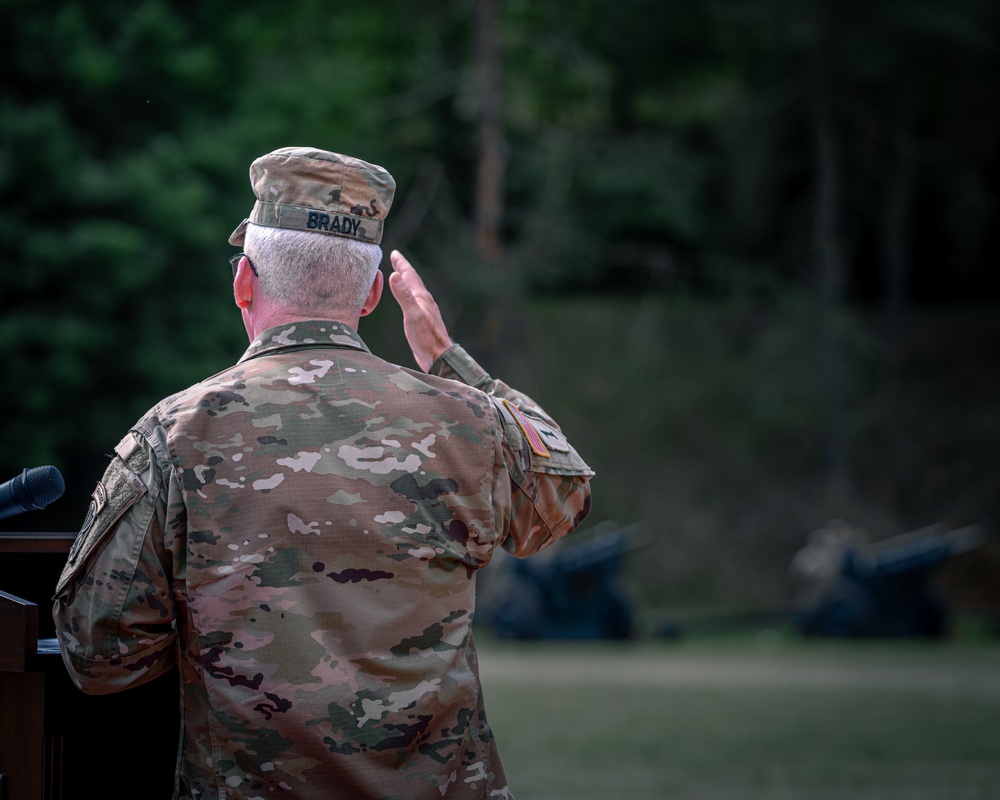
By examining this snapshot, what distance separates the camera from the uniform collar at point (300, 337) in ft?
6.39

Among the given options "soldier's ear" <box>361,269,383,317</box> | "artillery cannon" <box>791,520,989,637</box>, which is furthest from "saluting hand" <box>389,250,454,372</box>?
"artillery cannon" <box>791,520,989,637</box>

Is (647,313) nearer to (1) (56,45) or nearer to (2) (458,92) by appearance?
(2) (458,92)

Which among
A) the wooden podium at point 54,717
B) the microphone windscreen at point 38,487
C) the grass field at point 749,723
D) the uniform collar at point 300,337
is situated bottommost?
the grass field at point 749,723

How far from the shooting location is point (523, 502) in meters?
2.05

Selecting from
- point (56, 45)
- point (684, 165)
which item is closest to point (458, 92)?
point (684, 165)

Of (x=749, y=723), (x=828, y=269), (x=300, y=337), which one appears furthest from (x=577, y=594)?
(x=300, y=337)

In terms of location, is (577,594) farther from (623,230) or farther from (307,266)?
(623,230)

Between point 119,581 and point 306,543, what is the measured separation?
0.27 meters

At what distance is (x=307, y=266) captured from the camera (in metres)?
1.95

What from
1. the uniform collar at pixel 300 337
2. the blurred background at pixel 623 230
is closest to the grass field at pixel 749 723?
the uniform collar at pixel 300 337

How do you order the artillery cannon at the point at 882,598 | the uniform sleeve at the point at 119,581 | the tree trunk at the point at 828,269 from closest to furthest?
the uniform sleeve at the point at 119,581 → the artillery cannon at the point at 882,598 → the tree trunk at the point at 828,269

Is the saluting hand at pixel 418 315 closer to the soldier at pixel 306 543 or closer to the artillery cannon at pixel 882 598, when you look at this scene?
the soldier at pixel 306 543

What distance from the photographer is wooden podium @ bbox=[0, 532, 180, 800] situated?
1.87 meters

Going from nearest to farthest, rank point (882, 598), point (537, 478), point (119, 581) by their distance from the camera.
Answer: point (119, 581)
point (537, 478)
point (882, 598)
